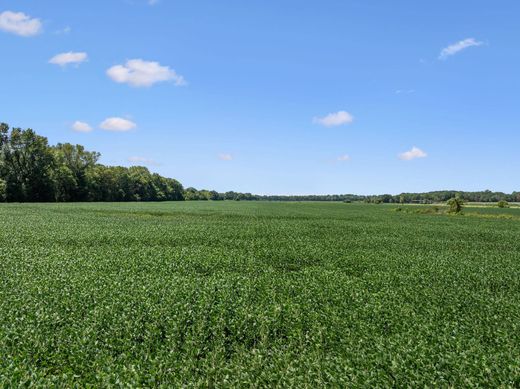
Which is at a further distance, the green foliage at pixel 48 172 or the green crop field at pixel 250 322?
the green foliage at pixel 48 172

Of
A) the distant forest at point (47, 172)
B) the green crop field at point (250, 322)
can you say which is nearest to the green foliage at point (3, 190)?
the distant forest at point (47, 172)

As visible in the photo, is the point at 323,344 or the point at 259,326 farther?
the point at 259,326

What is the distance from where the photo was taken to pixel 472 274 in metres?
21.0

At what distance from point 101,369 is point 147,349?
1410mm

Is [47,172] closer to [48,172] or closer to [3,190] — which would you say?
[48,172]

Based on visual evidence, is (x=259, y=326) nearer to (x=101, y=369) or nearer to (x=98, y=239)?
(x=101, y=369)

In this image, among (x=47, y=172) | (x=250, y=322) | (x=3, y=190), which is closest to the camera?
(x=250, y=322)

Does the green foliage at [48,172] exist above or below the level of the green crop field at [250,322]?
above

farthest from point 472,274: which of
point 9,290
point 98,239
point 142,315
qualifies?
point 98,239

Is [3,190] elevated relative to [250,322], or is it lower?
elevated

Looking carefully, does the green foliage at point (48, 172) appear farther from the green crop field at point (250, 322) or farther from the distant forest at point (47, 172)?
the green crop field at point (250, 322)

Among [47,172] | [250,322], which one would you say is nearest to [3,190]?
[47,172]

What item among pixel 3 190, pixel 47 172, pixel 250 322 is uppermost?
pixel 47 172

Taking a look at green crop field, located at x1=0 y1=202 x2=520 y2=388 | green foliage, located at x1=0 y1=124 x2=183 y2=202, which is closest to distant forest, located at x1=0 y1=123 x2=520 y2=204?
green foliage, located at x1=0 y1=124 x2=183 y2=202
